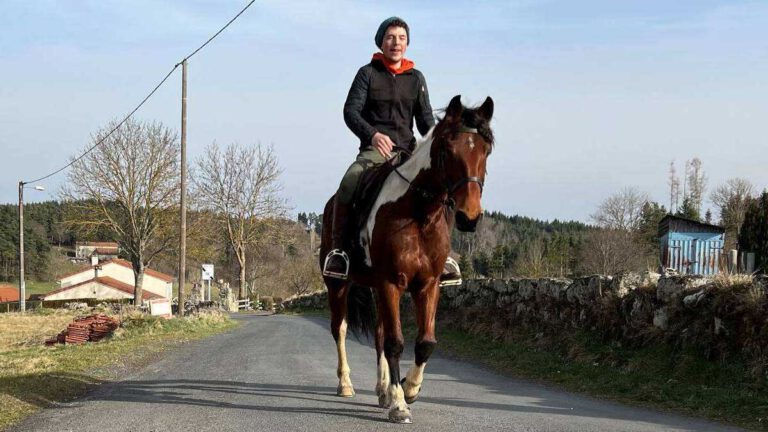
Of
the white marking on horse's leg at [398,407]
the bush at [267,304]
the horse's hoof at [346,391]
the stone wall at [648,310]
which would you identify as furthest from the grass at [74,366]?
the bush at [267,304]

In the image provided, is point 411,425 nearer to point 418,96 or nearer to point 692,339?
point 418,96

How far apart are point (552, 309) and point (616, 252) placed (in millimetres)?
36048

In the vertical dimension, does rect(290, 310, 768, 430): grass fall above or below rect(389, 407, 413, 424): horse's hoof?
below

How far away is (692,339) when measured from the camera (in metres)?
8.54

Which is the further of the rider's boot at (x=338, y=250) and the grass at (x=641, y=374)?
the grass at (x=641, y=374)

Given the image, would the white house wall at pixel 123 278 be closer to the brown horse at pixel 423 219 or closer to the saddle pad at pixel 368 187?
the saddle pad at pixel 368 187

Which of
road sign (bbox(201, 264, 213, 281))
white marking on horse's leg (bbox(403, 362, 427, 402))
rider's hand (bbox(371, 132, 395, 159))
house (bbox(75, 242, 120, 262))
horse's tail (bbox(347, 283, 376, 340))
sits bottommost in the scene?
house (bbox(75, 242, 120, 262))

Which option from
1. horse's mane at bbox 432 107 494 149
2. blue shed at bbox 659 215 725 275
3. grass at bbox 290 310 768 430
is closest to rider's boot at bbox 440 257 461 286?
horse's mane at bbox 432 107 494 149

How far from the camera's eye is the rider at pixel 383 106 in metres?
6.69

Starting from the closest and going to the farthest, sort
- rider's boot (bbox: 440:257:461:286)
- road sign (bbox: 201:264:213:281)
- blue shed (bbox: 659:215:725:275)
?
rider's boot (bbox: 440:257:461:286), blue shed (bbox: 659:215:725:275), road sign (bbox: 201:264:213:281)

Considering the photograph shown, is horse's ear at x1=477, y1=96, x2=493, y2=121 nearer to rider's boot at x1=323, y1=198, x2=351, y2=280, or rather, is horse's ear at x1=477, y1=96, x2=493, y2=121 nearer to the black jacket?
the black jacket

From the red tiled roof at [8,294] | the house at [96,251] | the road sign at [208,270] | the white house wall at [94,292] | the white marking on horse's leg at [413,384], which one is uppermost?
the white marking on horse's leg at [413,384]

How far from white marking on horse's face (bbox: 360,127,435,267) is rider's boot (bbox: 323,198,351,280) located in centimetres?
34

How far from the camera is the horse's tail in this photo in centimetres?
793
